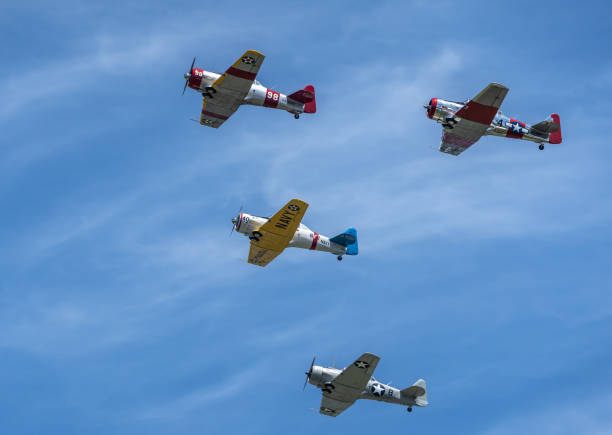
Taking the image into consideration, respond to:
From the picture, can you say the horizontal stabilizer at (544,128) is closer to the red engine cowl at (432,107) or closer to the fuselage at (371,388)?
the red engine cowl at (432,107)

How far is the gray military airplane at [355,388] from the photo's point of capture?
2862 inches

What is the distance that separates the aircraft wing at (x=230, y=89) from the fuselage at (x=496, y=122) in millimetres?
12395

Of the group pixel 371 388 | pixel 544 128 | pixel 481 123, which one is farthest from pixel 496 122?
pixel 371 388

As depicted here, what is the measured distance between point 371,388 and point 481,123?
19.8 metres

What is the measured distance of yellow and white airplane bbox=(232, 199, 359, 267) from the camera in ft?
235

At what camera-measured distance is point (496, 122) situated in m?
75.4

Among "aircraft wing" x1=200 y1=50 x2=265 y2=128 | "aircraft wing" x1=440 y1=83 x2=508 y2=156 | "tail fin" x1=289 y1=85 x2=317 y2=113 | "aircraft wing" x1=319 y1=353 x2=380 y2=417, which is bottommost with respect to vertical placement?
"aircraft wing" x1=319 y1=353 x2=380 y2=417

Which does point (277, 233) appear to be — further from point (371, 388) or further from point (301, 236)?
point (371, 388)

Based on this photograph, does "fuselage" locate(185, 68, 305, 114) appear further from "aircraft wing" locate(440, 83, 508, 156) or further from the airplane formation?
"aircraft wing" locate(440, 83, 508, 156)

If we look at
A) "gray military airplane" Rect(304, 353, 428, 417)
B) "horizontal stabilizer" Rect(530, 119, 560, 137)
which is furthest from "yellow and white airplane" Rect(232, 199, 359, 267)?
"horizontal stabilizer" Rect(530, 119, 560, 137)

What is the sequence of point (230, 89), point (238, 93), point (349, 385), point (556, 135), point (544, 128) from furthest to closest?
point (556, 135), point (544, 128), point (238, 93), point (230, 89), point (349, 385)

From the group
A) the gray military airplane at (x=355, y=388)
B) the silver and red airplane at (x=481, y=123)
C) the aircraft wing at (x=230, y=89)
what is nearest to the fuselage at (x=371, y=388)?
the gray military airplane at (x=355, y=388)

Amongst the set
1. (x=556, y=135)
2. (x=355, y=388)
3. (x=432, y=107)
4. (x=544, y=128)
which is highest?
(x=556, y=135)

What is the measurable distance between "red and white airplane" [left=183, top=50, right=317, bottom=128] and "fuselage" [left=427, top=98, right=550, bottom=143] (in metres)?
10.5
